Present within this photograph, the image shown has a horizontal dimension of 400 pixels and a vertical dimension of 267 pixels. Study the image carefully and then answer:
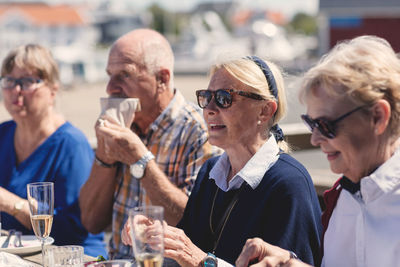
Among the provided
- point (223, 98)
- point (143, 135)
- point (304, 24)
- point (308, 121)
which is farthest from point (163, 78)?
point (304, 24)

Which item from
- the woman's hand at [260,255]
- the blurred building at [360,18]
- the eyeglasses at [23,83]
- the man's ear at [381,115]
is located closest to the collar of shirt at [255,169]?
the woman's hand at [260,255]

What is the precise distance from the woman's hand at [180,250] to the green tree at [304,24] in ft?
452

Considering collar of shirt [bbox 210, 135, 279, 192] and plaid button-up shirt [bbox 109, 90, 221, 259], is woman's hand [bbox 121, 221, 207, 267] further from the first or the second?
plaid button-up shirt [bbox 109, 90, 221, 259]

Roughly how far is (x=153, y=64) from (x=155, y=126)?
378mm

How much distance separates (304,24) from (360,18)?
97275 mm

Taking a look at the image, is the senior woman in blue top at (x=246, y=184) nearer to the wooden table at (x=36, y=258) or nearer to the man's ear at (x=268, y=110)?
the man's ear at (x=268, y=110)

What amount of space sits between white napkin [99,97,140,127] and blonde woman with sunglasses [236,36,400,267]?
1544mm

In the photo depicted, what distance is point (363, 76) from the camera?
198 centimetres

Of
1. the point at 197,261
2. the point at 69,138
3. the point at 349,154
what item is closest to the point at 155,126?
the point at 69,138

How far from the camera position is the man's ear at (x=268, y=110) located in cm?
277

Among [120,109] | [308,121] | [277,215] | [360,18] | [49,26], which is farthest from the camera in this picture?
[49,26]

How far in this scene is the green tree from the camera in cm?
13912

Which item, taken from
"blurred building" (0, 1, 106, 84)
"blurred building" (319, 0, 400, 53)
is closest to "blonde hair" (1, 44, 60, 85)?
"blurred building" (319, 0, 400, 53)

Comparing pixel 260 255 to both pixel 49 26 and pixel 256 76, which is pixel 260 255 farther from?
pixel 49 26
